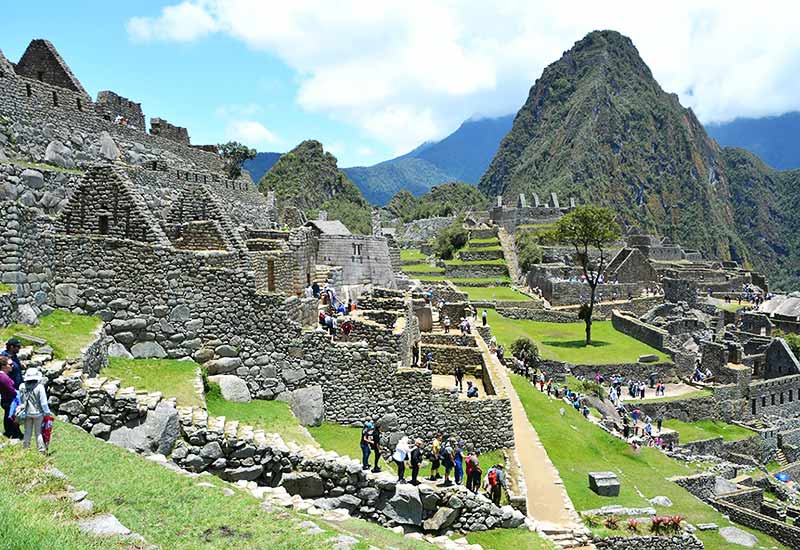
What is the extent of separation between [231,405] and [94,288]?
11.8ft

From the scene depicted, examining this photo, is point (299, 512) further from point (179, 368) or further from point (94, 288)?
point (94, 288)

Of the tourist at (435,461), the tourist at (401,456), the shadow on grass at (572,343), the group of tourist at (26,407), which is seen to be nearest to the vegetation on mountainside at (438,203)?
the shadow on grass at (572,343)

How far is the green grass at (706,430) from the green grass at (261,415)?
28.2m

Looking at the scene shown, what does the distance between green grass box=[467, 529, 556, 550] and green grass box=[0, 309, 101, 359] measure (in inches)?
301

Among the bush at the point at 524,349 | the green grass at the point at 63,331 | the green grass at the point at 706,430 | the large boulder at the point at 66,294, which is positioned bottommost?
the green grass at the point at 706,430

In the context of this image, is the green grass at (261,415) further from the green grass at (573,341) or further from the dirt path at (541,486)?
the green grass at (573,341)

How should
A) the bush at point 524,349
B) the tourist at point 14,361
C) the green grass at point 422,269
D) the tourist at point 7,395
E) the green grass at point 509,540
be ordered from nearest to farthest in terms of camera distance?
1. the tourist at point 7,395
2. the tourist at point 14,361
3. the green grass at point 509,540
4. the bush at point 524,349
5. the green grass at point 422,269

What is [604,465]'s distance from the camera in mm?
20328

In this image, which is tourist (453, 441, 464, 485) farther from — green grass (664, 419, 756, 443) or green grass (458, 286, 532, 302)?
green grass (458, 286, 532, 302)

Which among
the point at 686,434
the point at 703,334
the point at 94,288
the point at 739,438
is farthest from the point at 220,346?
the point at 703,334

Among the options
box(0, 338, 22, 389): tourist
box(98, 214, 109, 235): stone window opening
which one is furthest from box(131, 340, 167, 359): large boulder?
box(0, 338, 22, 389): tourist

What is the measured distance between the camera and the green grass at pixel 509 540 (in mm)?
10602

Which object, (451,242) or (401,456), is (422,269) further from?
(401,456)

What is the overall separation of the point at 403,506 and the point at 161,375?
202 inches
